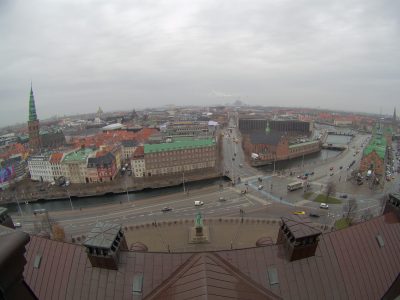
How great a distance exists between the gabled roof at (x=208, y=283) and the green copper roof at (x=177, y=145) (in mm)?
69295

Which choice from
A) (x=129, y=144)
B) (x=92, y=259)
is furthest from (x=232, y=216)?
(x=129, y=144)

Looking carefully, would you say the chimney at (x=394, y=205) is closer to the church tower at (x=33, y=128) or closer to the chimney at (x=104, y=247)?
the chimney at (x=104, y=247)

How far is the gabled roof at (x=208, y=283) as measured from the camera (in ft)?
48.5

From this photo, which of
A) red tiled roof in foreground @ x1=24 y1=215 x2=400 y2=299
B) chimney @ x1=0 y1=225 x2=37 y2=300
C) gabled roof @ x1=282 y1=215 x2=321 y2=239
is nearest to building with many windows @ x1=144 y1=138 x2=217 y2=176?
red tiled roof in foreground @ x1=24 y1=215 x2=400 y2=299

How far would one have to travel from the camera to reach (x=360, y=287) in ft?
59.2

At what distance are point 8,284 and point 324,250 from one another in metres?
19.8

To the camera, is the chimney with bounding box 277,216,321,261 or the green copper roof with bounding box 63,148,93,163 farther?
the green copper roof with bounding box 63,148,93,163

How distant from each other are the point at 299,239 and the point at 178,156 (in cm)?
7164

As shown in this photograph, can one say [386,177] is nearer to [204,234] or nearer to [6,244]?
[204,234]

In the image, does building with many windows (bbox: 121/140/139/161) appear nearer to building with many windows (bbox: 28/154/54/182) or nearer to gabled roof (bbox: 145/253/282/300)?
building with many windows (bbox: 28/154/54/182)

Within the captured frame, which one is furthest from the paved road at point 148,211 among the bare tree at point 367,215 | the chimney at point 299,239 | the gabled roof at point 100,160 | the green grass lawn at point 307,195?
the chimney at point 299,239

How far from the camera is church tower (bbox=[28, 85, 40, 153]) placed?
11832 centimetres

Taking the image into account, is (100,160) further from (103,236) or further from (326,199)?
(103,236)

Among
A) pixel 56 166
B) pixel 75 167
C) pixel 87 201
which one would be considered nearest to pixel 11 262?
pixel 87 201
